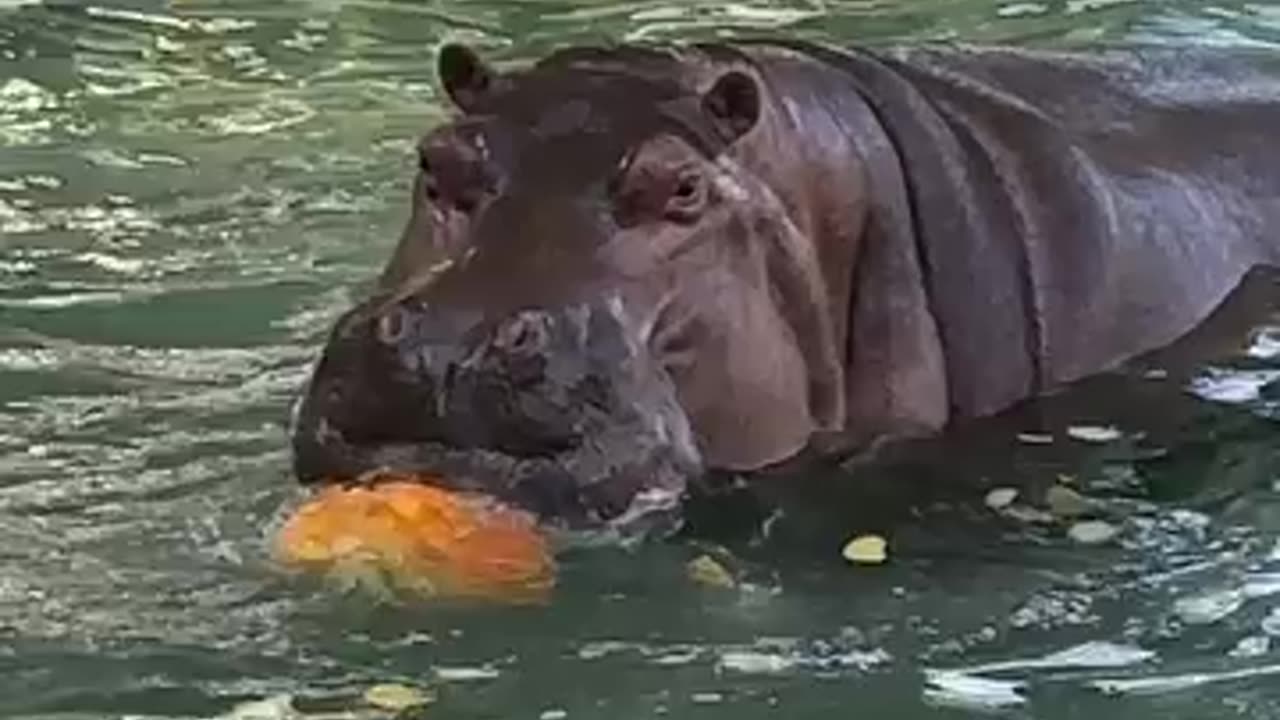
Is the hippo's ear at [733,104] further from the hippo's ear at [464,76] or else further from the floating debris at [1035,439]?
the floating debris at [1035,439]

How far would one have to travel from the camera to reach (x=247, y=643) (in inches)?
162

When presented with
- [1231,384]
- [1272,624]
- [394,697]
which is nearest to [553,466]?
[394,697]

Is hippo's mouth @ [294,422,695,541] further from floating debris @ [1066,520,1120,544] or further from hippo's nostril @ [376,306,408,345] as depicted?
floating debris @ [1066,520,1120,544]

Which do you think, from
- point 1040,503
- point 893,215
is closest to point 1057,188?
point 893,215

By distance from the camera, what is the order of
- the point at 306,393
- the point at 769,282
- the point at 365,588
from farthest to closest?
the point at 769,282
the point at 306,393
the point at 365,588

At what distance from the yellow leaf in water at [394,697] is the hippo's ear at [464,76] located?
1.13 metres

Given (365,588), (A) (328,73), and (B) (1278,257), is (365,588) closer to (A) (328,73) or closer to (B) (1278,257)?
(B) (1278,257)

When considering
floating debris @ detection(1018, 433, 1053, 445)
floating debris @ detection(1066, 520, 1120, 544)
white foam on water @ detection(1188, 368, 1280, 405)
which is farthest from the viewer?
white foam on water @ detection(1188, 368, 1280, 405)

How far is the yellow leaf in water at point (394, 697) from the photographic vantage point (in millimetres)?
3902

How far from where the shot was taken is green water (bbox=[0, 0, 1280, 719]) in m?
4.02

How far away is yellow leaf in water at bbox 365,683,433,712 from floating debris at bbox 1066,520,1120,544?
120cm

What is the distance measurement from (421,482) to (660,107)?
766 mm

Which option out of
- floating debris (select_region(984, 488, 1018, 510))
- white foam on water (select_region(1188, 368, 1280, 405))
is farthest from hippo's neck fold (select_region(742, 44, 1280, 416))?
floating debris (select_region(984, 488, 1018, 510))

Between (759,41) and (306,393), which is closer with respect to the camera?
(306,393)
